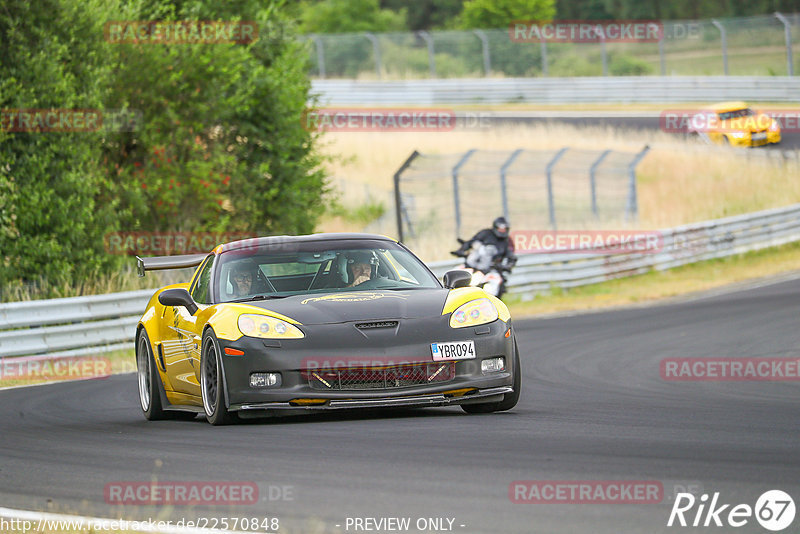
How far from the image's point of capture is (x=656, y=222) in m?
32.2

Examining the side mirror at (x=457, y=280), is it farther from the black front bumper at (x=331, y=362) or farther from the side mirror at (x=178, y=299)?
the side mirror at (x=178, y=299)

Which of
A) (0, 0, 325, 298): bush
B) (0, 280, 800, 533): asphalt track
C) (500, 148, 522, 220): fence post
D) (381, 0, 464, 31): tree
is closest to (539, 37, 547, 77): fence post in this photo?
(500, 148, 522, 220): fence post

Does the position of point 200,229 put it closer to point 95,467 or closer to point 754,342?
point 754,342

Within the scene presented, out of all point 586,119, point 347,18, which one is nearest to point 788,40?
point 586,119

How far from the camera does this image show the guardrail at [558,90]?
44.8 metres

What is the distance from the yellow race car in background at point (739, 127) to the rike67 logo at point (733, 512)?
1363 inches

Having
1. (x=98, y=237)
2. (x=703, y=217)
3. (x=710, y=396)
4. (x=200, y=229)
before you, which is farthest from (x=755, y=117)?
(x=710, y=396)

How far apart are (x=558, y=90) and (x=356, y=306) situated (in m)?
41.1

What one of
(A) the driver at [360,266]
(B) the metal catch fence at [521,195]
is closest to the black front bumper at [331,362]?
(A) the driver at [360,266]

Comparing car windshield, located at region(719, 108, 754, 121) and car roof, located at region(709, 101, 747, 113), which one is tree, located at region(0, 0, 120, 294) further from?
car windshield, located at region(719, 108, 754, 121)

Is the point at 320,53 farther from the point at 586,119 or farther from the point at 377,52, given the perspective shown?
the point at 586,119

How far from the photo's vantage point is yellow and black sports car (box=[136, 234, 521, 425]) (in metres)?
8.19

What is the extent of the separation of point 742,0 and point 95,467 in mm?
71149

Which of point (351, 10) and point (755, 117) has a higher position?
point (351, 10)
